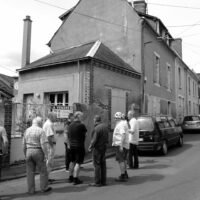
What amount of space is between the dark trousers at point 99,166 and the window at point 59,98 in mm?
8418

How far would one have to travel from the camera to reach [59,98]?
49.6ft

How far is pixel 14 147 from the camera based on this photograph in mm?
8695

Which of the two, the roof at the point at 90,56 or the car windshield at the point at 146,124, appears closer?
the car windshield at the point at 146,124

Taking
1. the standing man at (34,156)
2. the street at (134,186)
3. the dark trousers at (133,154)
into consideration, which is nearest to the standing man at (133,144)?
the dark trousers at (133,154)

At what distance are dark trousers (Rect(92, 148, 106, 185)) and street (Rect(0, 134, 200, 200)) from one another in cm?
23

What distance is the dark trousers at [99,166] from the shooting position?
622 cm

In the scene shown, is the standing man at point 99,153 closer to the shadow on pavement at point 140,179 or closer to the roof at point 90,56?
the shadow on pavement at point 140,179

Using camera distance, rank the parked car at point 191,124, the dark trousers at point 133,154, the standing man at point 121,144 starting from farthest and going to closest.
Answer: the parked car at point 191,124 < the dark trousers at point 133,154 < the standing man at point 121,144

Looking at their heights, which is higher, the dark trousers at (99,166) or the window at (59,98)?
the window at (59,98)

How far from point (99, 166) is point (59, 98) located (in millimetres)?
9293

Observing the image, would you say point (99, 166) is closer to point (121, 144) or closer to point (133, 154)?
point (121, 144)

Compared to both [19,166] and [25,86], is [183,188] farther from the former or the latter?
[25,86]

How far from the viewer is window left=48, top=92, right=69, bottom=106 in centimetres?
1473

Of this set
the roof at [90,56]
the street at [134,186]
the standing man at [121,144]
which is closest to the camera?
the street at [134,186]
